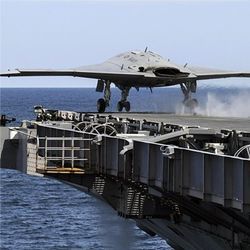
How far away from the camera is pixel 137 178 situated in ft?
85.9

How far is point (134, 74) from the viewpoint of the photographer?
56.8 meters

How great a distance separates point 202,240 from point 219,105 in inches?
1614

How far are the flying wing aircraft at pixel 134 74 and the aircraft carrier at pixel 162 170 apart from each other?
67.9 feet

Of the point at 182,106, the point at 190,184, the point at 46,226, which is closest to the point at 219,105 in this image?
the point at 182,106

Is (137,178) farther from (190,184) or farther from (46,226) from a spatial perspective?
(46,226)

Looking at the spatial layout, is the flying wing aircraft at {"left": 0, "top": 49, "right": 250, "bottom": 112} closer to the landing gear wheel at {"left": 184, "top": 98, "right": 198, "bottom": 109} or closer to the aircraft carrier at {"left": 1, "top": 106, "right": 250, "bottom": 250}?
the landing gear wheel at {"left": 184, "top": 98, "right": 198, "bottom": 109}

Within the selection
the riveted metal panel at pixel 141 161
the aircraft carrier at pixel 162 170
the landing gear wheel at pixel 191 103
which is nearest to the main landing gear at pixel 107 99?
the landing gear wheel at pixel 191 103

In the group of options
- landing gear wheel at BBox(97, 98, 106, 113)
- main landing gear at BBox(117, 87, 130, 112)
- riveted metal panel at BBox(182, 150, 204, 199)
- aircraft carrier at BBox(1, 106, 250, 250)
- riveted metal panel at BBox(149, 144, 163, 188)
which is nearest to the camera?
aircraft carrier at BBox(1, 106, 250, 250)

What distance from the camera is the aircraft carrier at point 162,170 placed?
22031 millimetres

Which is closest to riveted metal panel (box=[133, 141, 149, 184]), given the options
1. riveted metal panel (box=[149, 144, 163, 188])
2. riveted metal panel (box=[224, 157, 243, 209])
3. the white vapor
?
riveted metal panel (box=[149, 144, 163, 188])

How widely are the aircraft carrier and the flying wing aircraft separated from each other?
20.7 m

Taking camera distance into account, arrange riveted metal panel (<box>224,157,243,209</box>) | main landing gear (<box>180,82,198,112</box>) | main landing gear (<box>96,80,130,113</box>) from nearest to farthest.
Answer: riveted metal panel (<box>224,157,243,209</box>)
main landing gear (<box>96,80,130,113</box>)
main landing gear (<box>180,82,198,112</box>)

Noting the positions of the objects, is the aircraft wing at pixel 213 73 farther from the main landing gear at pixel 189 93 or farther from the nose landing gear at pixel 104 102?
the nose landing gear at pixel 104 102

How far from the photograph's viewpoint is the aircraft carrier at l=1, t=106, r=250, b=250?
22.0 meters
